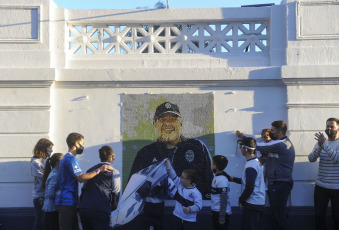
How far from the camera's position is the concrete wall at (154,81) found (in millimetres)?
8109

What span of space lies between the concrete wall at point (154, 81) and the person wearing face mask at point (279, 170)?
55cm

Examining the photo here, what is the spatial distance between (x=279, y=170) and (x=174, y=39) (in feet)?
9.65

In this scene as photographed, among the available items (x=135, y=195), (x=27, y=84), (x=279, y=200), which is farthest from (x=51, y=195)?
(x=279, y=200)

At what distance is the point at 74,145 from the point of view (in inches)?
273

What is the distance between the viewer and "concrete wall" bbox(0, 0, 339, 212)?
8.11 meters

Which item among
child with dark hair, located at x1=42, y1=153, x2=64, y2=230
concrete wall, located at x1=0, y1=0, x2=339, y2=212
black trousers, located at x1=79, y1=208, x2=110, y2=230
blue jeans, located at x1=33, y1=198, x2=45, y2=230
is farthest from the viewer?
concrete wall, located at x1=0, y1=0, x2=339, y2=212

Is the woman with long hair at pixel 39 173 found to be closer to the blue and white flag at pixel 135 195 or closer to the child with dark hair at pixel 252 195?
the blue and white flag at pixel 135 195

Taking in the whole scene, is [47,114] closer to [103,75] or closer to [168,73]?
[103,75]

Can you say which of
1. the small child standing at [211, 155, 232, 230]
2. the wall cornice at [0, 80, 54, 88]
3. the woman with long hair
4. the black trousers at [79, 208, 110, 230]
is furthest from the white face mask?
the small child standing at [211, 155, 232, 230]

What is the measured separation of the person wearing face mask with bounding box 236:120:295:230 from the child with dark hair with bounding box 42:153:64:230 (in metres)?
3.05

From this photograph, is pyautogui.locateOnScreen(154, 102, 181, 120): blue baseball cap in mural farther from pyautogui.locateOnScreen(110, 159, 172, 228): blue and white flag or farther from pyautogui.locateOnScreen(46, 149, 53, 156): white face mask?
pyautogui.locateOnScreen(46, 149, 53, 156): white face mask

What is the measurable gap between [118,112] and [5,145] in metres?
1.94

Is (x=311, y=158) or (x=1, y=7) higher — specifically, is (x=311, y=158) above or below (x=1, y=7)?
below

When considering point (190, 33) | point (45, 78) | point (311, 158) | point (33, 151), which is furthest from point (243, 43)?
point (33, 151)
